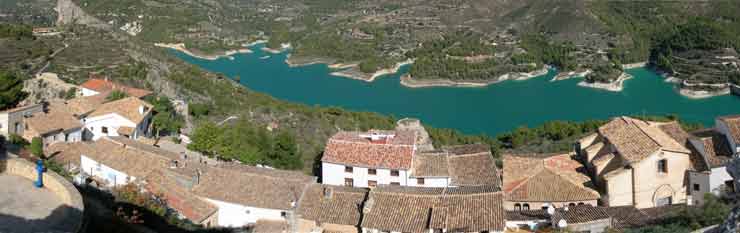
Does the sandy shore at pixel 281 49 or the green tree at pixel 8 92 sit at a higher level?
the green tree at pixel 8 92

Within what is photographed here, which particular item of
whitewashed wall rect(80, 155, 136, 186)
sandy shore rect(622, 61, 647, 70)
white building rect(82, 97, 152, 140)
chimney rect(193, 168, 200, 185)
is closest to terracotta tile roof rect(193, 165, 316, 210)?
chimney rect(193, 168, 200, 185)

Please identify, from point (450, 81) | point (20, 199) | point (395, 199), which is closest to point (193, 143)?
point (395, 199)

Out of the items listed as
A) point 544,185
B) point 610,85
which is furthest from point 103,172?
point 610,85

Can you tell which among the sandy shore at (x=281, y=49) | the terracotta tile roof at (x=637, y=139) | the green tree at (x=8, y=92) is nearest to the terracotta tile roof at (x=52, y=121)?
the green tree at (x=8, y=92)

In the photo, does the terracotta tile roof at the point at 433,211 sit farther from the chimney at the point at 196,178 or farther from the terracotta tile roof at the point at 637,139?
the terracotta tile roof at the point at 637,139

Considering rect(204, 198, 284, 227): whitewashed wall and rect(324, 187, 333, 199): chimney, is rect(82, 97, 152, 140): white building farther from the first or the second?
rect(324, 187, 333, 199): chimney

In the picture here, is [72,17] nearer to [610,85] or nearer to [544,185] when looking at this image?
[544,185]

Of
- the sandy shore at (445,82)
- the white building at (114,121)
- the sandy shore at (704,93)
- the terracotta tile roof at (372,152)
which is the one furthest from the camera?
the sandy shore at (445,82)
